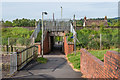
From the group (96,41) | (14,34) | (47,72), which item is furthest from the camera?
(14,34)

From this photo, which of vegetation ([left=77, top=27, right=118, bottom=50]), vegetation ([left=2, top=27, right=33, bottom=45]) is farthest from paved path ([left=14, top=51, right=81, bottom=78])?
vegetation ([left=2, top=27, right=33, bottom=45])

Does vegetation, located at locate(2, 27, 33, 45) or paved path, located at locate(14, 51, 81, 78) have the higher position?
vegetation, located at locate(2, 27, 33, 45)

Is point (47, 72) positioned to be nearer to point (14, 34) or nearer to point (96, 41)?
point (96, 41)

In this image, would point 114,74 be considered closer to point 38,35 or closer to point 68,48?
point 68,48

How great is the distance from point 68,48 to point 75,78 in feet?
39.1

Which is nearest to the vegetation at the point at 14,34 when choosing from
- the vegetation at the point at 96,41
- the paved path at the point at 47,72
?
the vegetation at the point at 96,41

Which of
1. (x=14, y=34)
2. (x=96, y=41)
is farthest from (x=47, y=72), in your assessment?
(x=14, y=34)

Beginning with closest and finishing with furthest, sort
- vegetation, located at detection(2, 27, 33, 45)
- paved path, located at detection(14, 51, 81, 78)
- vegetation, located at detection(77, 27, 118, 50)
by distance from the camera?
paved path, located at detection(14, 51, 81, 78) → vegetation, located at detection(77, 27, 118, 50) → vegetation, located at detection(2, 27, 33, 45)

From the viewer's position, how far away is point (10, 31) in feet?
88.6

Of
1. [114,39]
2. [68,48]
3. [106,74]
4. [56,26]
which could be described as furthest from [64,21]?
[106,74]

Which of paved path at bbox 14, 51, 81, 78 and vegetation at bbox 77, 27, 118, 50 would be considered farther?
vegetation at bbox 77, 27, 118, 50

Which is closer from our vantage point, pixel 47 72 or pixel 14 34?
pixel 47 72

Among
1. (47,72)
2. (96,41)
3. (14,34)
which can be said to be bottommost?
(47,72)

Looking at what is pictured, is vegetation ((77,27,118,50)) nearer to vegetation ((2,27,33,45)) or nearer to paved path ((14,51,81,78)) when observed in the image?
vegetation ((2,27,33,45))
